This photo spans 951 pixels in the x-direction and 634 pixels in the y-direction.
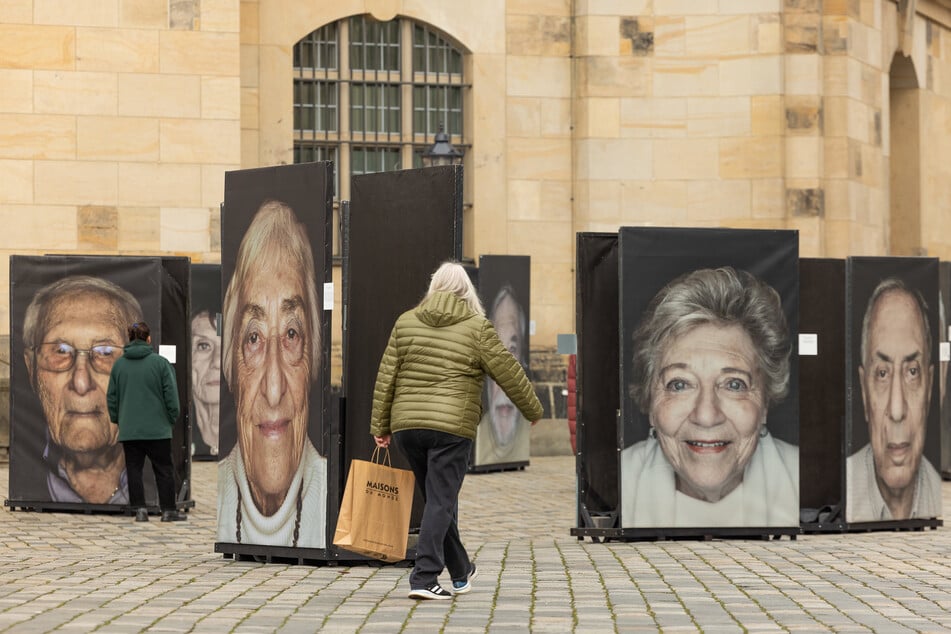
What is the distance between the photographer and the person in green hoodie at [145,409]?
14422mm

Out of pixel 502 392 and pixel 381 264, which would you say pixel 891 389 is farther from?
pixel 502 392

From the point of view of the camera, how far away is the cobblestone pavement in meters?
8.51

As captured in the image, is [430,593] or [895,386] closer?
[430,593]

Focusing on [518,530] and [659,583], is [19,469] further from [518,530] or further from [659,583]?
[659,583]

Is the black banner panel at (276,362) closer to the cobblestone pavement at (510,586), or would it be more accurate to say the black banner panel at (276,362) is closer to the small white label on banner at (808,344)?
the cobblestone pavement at (510,586)

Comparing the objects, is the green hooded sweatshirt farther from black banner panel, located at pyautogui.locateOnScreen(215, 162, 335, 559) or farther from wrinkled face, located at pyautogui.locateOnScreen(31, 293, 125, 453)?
black banner panel, located at pyautogui.locateOnScreen(215, 162, 335, 559)

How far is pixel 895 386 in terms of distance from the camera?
14.1m

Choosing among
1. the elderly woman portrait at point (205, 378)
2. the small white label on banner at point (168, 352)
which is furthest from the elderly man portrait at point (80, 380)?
the elderly woman portrait at point (205, 378)

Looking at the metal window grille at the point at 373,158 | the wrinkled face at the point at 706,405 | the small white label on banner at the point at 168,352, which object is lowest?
the wrinkled face at the point at 706,405

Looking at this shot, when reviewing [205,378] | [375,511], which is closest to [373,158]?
[205,378]

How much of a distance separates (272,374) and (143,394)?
347 cm

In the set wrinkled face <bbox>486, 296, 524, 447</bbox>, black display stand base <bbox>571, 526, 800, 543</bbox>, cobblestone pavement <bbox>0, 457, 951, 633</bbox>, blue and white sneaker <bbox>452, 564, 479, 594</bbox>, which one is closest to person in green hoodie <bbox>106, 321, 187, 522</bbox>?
cobblestone pavement <bbox>0, 457, 951, 633</bbox>

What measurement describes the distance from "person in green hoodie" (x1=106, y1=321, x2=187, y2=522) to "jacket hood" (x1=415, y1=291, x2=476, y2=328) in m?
5.34

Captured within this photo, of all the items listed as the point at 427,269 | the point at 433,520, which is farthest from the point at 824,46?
the point at 433,520
